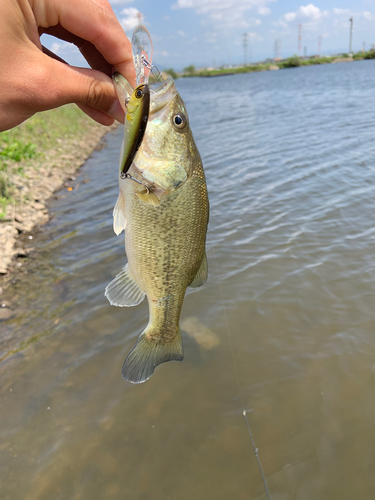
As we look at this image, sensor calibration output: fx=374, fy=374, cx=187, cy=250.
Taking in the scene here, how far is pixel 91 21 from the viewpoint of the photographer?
2.03 metres

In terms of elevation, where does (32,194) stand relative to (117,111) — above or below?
below

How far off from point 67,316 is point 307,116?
18.2 metres

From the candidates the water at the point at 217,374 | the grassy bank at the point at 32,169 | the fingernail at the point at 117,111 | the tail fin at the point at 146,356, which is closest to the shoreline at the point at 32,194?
the grassy bank at the point at 32,169

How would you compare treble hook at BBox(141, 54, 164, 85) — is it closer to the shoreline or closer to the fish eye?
the fish eye

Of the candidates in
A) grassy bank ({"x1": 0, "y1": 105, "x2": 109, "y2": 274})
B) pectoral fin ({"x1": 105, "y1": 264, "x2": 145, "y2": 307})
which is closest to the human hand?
pectoral fin ({"x1": 105, "y1": 264, "x2": 145, "y2": 307})

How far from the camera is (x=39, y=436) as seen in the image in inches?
149

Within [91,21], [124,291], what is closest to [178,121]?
[91,21]

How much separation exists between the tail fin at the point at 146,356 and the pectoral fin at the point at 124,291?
11.4 inches

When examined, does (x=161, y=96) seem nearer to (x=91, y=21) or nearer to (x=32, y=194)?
(x=91, y=21)

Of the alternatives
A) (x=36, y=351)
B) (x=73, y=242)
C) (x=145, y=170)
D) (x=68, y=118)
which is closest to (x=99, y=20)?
(x=145, y=170)

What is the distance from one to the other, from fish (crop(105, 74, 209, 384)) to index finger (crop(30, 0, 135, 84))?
0.60 ft

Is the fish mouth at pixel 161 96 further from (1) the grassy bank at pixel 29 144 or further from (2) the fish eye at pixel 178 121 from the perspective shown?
(1) the grassy bank at pixel 29 144

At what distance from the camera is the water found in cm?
340

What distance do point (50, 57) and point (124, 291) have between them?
4.72ft
